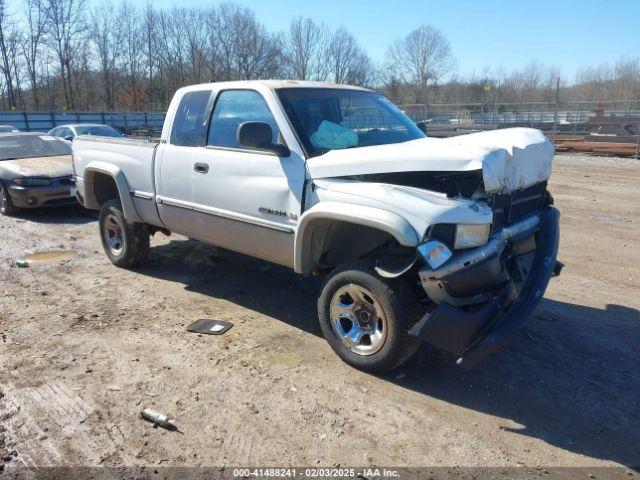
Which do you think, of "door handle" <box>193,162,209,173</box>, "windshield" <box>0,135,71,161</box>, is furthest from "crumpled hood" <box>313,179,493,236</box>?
"windshield" <box>0,135,71,161</box>

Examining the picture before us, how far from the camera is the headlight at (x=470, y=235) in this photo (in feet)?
11.3

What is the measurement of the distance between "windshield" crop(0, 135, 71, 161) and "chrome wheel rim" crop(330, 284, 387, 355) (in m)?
8.95

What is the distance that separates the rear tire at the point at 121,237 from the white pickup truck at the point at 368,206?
0.82 m

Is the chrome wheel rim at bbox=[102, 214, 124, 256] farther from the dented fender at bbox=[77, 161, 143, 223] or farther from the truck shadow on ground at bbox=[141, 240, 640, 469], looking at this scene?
the truck shadow on ground at bbox=[141, 240, 640, 469]

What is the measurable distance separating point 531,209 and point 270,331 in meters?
2.40

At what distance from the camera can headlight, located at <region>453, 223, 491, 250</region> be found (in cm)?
344

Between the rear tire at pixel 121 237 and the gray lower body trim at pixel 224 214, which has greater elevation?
the gray lower body trim at pixel 224 214

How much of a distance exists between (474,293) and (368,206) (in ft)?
2.96

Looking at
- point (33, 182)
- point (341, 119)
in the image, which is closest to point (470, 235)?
point (341, 119)

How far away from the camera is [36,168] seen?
9.73m

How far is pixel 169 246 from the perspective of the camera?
7.66 metres

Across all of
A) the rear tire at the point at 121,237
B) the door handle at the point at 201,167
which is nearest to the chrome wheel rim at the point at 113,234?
the rear tire at the point at 121,237

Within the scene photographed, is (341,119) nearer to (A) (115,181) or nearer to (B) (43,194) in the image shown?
(A) (115,181)

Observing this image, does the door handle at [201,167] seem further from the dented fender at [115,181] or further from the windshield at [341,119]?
the dented fender at [115,181]
